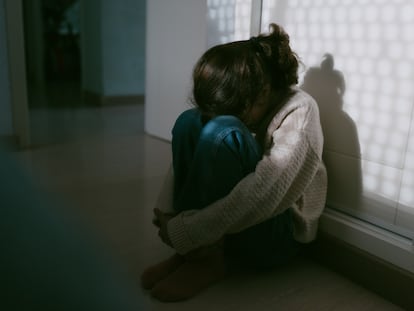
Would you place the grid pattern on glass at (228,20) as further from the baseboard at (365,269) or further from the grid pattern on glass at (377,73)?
the baseboard at (365,269)

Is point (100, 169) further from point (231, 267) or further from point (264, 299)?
point (264, 299)

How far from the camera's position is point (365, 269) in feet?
2.71

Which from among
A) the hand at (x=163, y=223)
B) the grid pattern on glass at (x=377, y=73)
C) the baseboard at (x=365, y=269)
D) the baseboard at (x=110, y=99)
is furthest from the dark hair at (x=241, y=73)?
the baseboard at (x=110, y=99)

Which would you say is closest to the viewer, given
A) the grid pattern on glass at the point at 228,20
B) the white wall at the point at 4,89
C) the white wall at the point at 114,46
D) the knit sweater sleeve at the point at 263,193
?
the knit sweater sleeve at the point at 263,193

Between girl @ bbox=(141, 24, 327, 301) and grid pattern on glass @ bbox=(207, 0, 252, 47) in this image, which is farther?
grid pattern on glass @ bbox=(207, 0, 252, 47)

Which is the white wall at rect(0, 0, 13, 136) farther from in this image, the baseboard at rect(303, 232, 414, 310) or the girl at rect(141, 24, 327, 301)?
the baseboard at rect(303, 232, 414, 310)

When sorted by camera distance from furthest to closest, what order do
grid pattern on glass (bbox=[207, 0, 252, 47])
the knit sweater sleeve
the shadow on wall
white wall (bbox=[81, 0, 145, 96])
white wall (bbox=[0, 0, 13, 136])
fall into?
white wall (bbox=[81, 0, 145, 96]), white wall (bbox=[0, 0, 13, 136]), grid pattern on glass (bbox=[207, 0, 252, 47]), the shadow on wall, the knit sweater sleeve

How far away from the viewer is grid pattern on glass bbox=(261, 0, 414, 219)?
745 mm

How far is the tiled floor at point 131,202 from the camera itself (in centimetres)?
79

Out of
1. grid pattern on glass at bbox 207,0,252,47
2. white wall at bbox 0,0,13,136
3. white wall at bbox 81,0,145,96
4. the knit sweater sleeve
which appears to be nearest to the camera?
the knit sweater sleeve

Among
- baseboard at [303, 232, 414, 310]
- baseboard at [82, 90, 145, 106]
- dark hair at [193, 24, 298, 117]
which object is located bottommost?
baseboard at [82, 90, 145, 106]

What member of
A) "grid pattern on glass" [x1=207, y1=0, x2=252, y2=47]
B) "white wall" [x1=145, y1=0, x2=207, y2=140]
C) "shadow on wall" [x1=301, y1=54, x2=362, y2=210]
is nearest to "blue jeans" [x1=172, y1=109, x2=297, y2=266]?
"shadow on wall" [x1=301, y1=54, x2=362, y2=210]

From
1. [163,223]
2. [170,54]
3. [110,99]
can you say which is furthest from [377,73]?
[110,99]

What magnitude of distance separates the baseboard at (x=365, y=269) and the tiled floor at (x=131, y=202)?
0.06 ft
